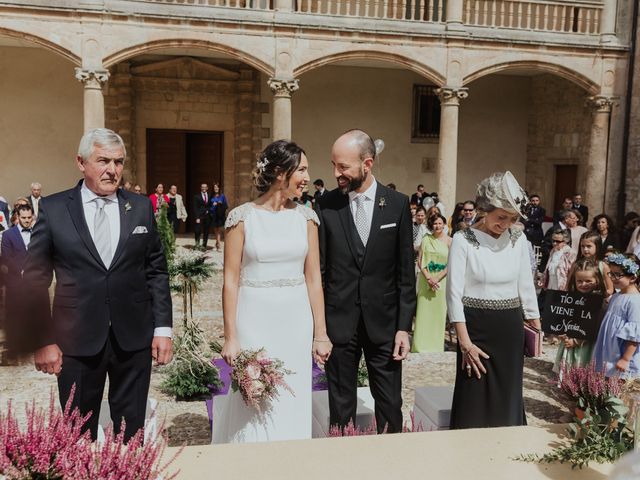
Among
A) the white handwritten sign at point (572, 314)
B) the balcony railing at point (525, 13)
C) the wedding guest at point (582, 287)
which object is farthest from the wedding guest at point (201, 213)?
the white handwritten sign at point (572, 314)

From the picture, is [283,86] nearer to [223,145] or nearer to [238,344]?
[223,145]

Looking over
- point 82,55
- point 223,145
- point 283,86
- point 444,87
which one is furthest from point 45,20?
point 444,87

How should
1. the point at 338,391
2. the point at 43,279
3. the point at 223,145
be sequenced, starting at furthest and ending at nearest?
the point at 223,145 → the point at 338,391 → the point at 43,279

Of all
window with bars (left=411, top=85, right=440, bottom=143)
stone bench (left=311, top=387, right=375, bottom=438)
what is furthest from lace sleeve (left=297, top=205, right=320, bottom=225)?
window with bars (left=411, top=85, right=440, bottom=143)

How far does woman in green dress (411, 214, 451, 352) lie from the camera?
7.50 meters

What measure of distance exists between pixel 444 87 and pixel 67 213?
13.0 m

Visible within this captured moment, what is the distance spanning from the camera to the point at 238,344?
3336 millimetres

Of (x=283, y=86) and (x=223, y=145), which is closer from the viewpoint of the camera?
(x=283, y=86)

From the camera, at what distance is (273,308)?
3.34m

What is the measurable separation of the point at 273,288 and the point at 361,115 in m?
15.9

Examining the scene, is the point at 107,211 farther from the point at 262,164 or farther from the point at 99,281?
the point at 262,164

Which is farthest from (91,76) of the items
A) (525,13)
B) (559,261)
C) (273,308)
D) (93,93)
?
Result: (273,308)

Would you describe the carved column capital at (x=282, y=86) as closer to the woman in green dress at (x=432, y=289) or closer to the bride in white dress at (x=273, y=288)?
the woman in green dress at (x=432, y=289)

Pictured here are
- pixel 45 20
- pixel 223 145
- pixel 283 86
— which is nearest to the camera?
pixel 45 20
